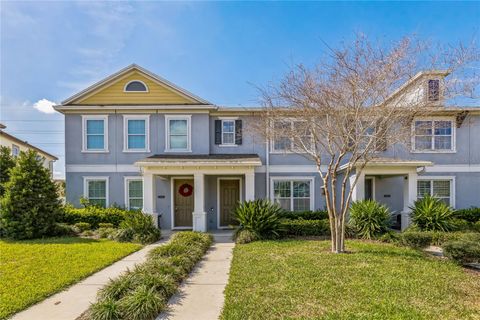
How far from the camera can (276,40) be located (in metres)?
Result: 11.0

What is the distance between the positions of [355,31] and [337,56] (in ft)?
3.16

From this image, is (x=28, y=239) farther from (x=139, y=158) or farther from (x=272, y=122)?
(x=272, y=122)

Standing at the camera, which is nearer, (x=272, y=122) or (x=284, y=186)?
(x=272, y=122)

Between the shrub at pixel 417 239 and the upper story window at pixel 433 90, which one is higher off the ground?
the upper story window at pixel 433 90

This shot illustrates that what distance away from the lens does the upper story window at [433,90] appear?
26.9 ft

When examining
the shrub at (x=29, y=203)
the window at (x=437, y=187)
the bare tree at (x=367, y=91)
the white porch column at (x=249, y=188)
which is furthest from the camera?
the window at (x=437, y=187)

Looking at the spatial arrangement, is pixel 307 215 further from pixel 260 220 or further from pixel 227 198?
pixel 227 198

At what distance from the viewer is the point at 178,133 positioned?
14.4 metres

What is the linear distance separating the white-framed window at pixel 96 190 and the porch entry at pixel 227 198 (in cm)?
575

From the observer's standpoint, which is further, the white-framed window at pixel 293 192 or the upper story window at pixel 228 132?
the upper story window at pixel 228 132

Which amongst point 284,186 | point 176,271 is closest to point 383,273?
point 176,271

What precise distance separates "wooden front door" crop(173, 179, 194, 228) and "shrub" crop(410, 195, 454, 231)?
997 centimetres

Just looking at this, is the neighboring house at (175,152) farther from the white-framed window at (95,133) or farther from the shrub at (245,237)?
the shrub at (245,237)

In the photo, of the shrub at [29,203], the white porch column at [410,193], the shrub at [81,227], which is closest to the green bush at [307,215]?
the white porch column at [410,193]
